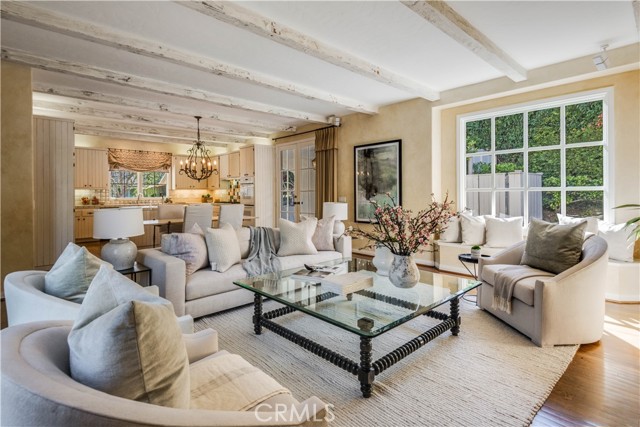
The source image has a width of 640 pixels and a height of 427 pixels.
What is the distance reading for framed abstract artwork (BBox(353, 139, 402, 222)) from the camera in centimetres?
545

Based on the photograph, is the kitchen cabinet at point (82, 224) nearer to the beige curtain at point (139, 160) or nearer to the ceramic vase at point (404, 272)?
the beige curtain at point (139, 160)

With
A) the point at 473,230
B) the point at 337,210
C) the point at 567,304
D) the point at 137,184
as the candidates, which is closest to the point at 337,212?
the point at 337,210

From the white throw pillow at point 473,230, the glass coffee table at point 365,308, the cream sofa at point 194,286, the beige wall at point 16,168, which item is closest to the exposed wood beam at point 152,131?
the beige wall at point 16,168

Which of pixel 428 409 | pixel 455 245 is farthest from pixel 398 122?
pixel 428 409

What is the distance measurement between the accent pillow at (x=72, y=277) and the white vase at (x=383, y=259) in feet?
6.66

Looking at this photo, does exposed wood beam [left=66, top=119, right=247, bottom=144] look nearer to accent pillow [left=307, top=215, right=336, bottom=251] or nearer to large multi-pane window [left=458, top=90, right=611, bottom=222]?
accent pillow [left=307, top=215, right=336, bottom=251]

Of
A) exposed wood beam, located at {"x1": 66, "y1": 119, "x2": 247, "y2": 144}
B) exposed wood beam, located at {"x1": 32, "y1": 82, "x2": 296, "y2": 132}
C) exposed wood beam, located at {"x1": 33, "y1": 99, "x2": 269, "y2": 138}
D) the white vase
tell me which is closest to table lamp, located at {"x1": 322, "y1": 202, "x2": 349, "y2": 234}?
the white vase

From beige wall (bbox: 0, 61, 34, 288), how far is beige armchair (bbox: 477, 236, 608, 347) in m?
5.23

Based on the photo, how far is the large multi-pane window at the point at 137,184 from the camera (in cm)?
870

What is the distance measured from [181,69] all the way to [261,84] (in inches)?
37.8

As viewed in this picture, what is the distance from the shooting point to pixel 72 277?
1646 mm

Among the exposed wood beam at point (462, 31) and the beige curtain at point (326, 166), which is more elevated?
the exposed wood beam at point (462, 31)

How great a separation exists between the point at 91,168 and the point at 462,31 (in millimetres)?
8611

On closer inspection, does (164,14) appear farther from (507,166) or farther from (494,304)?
(507,166)
